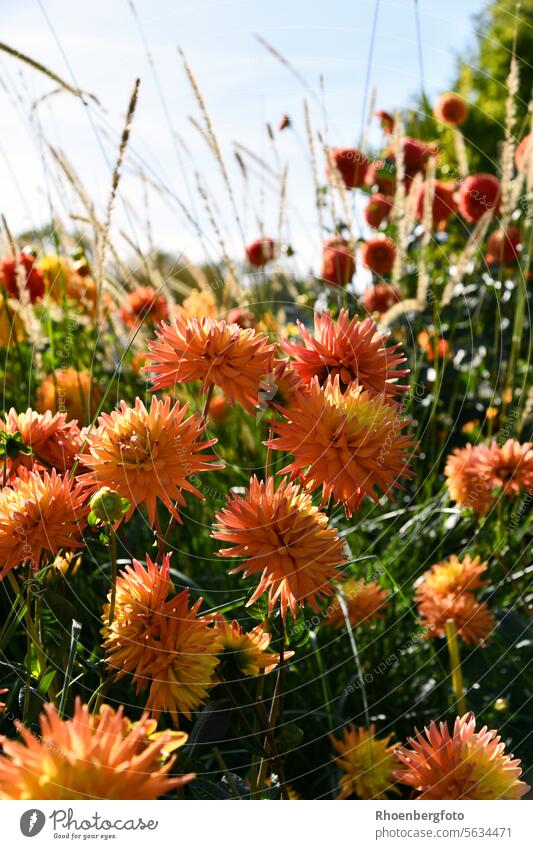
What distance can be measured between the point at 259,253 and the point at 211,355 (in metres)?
1.28

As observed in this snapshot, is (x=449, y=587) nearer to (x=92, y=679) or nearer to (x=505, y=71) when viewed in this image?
Answer: (x=92, y=679)

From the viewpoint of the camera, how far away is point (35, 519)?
82 centimetres

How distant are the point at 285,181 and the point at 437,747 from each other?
47.4 inches

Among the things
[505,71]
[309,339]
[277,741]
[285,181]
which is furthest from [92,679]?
[505,71]

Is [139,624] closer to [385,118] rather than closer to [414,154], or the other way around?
[414,154]

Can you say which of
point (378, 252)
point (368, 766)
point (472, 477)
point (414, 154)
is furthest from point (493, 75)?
point (368, 766)

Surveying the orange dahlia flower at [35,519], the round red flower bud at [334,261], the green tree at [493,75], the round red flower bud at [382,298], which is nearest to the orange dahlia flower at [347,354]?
the orange dahlia flower at [35,519]

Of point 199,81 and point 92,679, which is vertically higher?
point 199,81

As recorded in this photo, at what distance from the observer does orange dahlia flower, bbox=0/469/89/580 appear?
816 mm

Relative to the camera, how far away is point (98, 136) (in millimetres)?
1439

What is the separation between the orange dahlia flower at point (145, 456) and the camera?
0.82m

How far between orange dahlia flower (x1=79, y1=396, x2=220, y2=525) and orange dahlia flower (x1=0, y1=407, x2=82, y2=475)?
15cm
